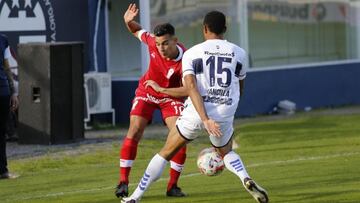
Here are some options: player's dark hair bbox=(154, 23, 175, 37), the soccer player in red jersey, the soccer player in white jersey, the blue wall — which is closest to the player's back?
the soccer player in white jersey

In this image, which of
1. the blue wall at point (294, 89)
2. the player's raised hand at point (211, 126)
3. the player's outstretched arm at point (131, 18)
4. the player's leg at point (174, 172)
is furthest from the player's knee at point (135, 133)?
the blue wall at point (294, 89)

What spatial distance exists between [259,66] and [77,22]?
17.1ft

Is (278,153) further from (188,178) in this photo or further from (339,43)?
(339,43)

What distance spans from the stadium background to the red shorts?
404 inches

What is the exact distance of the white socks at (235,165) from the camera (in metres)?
10.7

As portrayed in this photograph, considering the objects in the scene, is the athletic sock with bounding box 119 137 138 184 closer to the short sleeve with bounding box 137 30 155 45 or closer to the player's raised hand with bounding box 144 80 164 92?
the player's raised hand with bounding box 144 80 164 92

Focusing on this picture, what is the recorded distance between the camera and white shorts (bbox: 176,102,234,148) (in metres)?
10.6

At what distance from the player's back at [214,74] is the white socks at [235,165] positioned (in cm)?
43

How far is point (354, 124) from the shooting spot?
2153 cm

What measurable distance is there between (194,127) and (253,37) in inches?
633

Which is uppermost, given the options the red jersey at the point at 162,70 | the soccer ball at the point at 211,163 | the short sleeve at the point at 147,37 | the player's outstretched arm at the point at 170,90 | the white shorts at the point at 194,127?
the short sleeve at the point at 147,37

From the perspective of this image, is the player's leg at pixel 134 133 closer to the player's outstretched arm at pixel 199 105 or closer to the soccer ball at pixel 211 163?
the soccer ball at pixel 211 163

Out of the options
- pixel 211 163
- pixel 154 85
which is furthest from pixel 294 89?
pixel 211 163

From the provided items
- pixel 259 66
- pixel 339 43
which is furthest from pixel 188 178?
pixel 339 43
